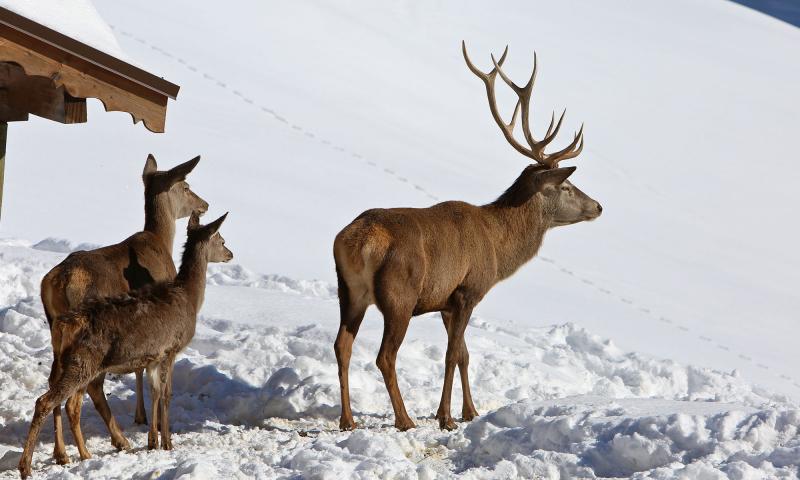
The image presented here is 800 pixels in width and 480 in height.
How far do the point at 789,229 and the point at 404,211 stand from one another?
22375mm

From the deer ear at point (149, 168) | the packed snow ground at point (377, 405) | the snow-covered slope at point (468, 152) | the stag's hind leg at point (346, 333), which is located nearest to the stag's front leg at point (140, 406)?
the packed snow ground at point (377, 405)

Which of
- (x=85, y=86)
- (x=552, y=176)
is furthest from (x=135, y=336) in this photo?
(x=552, y=176)

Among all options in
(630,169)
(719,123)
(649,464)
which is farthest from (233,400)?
(719,123)

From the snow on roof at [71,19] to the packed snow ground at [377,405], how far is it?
9.11 feet

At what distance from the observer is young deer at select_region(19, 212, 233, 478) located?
26.9 ft

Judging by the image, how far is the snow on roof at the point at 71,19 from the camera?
805cm

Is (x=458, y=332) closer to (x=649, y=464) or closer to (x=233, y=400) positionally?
(x=233, y=400)

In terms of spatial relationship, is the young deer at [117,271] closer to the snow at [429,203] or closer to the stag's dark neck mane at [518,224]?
the snow at [429,203]

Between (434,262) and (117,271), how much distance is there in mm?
2549

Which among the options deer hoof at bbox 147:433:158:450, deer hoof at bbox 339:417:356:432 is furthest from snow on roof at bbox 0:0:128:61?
deer hoof at bbox 339:417:356:432

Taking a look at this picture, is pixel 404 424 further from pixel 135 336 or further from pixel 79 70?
pixel 79 70

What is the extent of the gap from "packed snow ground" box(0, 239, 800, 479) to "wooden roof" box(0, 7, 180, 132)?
239cm

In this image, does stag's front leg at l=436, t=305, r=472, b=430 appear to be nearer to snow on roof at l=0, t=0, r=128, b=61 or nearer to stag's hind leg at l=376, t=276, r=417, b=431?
stag's hind leg at l=376, t=276, r=417, b=431

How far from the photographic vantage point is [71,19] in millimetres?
8492
